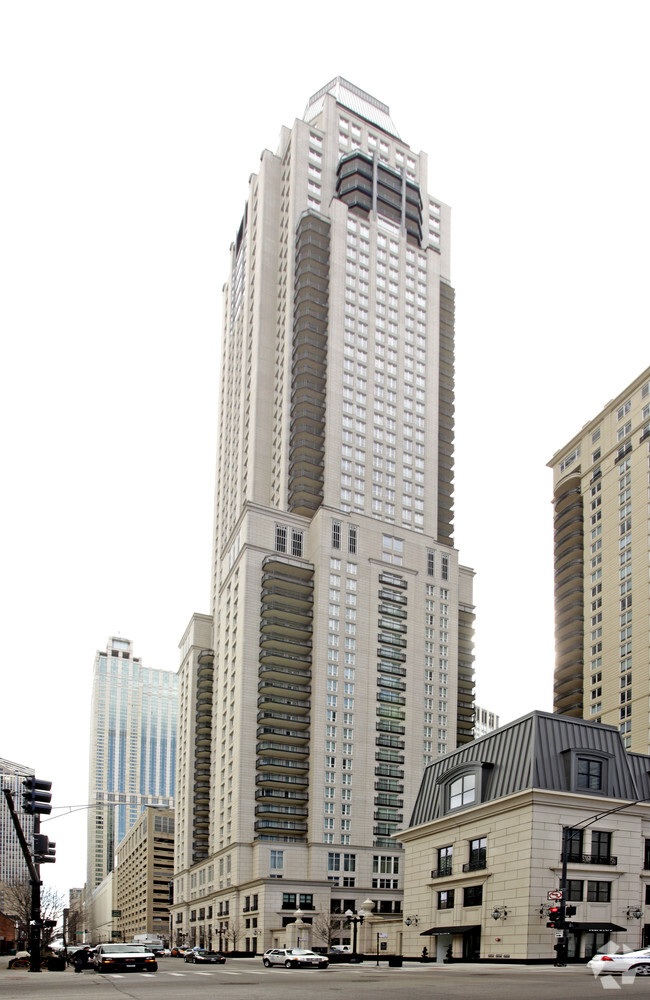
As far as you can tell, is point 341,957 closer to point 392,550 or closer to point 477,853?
point 477,853

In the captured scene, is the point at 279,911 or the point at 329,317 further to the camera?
the point at 329,317

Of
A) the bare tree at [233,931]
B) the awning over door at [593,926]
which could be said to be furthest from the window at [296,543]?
the awning over door at [593,926]

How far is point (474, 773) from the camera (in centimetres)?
6200

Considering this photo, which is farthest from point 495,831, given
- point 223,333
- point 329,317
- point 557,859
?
point 223,333

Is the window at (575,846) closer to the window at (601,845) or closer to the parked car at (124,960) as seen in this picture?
the window at (601,845)

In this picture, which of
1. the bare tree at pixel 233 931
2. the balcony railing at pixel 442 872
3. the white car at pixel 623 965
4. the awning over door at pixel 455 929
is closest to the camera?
the white car at pixel 623 965

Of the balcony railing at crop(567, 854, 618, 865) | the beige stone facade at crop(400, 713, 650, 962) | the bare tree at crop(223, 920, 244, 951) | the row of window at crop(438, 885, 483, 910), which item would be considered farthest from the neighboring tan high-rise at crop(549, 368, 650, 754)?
the balcony railing at crop(567, 854, 618, 865)

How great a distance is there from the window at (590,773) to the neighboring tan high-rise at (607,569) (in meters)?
58.8

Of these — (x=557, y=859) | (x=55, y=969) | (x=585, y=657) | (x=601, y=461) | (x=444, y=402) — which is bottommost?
(x=55, y=969)

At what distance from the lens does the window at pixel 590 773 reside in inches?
2253

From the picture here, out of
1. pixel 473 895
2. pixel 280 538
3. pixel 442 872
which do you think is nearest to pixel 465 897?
pixel 473 895

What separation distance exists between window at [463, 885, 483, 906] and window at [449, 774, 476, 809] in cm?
536

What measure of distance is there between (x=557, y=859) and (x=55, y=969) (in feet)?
99.4

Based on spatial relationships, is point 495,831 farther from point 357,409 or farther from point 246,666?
point 357,409
